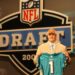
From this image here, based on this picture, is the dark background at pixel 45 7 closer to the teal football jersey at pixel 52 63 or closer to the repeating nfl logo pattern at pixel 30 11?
the repeating nfl logo pattern at pixel 30 11

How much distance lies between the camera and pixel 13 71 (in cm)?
379

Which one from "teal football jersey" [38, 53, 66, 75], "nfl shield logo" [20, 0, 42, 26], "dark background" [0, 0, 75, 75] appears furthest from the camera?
"nfl shield logo" [20, 0, 42, 26]

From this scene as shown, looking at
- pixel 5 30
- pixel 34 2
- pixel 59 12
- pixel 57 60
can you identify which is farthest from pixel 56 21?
pixel 57 60

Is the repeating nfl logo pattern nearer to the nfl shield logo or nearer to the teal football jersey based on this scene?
the nfl shield logo

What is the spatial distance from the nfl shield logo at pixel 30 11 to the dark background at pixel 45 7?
0.27ft

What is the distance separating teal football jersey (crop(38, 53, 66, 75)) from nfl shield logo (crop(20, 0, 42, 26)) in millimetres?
1041

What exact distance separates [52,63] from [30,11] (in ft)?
3.86

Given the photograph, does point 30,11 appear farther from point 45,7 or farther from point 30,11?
point 45,7

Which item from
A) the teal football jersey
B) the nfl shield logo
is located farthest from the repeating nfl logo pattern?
the teal football jersey

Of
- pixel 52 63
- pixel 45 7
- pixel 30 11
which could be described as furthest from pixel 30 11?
pixel 52 63

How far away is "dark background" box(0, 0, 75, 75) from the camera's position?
11.8 ft

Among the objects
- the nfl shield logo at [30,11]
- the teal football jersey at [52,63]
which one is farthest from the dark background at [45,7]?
the teal football jersey at [52,63]

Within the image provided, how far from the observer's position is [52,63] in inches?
109

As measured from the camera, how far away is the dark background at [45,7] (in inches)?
142
